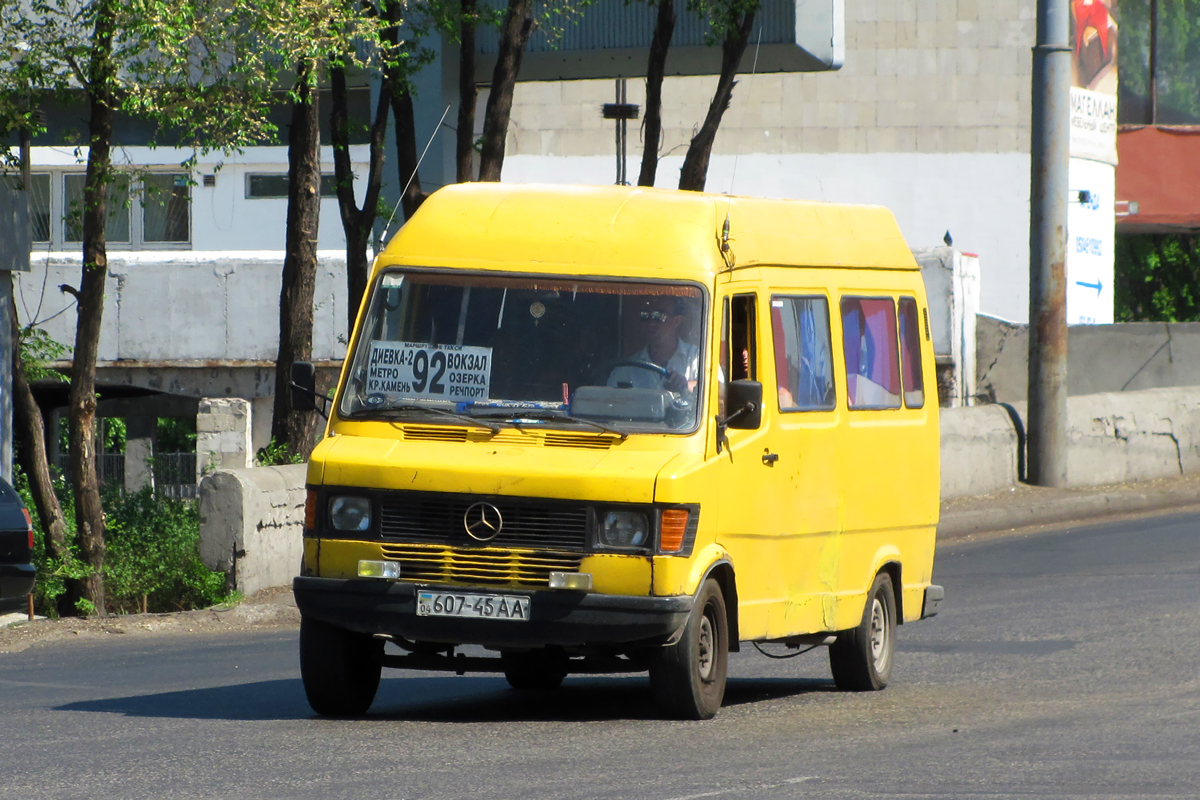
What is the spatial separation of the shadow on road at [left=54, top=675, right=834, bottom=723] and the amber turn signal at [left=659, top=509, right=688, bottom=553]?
1.01 m

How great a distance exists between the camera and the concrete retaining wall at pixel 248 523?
14234mm

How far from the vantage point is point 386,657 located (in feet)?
28.1

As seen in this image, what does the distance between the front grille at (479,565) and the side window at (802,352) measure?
1635mm

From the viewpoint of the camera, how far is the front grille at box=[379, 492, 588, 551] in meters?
8.01

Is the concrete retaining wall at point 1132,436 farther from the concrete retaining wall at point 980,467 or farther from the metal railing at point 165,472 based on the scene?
the metal railing at point 165,472

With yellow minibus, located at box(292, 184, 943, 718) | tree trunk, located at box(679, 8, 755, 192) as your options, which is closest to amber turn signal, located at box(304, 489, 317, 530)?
yellow minibus, located at box(292, 184, 943, 718)

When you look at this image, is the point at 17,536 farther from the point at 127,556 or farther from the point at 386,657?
the point at 386,657

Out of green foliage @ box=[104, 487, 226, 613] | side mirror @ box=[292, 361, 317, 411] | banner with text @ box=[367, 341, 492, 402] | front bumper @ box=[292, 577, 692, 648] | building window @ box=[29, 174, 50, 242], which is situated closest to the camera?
front bumper @ box=[292, 577, 692, 648]

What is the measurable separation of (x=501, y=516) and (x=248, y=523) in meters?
6.66

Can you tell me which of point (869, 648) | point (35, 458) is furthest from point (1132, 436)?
point (869, 648)

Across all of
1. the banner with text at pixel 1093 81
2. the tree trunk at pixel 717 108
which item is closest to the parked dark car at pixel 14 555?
the tree trunk at pixel 717 108

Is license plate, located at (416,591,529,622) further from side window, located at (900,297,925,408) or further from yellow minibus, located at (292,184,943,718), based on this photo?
side window, located at (900,297,925,408)

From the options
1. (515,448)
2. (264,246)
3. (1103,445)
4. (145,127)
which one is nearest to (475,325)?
(515,448)

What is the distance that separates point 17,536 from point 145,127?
502 inches
